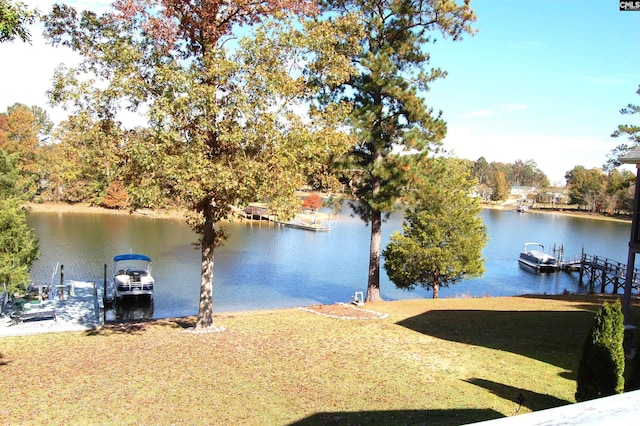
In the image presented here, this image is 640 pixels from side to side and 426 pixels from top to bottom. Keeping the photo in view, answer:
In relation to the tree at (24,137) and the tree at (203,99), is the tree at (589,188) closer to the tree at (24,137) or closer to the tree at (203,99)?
the tree at (24,137)

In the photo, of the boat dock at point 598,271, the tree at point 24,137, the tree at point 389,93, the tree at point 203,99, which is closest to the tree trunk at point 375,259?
the tree at point 389,93

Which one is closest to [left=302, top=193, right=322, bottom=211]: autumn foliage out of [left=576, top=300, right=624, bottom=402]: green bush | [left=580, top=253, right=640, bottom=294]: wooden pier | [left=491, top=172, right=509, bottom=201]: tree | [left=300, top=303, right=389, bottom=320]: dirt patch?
[left=580, top=253, right=640, bottom=294]: wooden pier

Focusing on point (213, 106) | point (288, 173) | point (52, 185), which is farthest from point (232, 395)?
point (52, 185)

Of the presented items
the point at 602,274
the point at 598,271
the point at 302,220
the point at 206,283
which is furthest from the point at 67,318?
the point at 302,220

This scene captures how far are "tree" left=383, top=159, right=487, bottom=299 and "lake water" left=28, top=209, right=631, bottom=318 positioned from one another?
7.60 feet

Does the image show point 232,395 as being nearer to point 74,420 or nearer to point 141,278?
point 74,420

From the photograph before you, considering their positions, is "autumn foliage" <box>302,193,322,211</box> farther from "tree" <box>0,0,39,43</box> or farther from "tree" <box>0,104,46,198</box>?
"tree" <box>0,0,39,43</box>

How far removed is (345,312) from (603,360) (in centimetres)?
942

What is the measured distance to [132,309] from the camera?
836 inches

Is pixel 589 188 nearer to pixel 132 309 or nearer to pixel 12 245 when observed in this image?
pixel 132 309

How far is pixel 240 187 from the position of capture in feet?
33.3

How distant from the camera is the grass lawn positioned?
7051 mm

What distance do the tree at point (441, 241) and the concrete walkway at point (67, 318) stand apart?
44.1 feet

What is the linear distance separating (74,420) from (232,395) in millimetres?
2246
